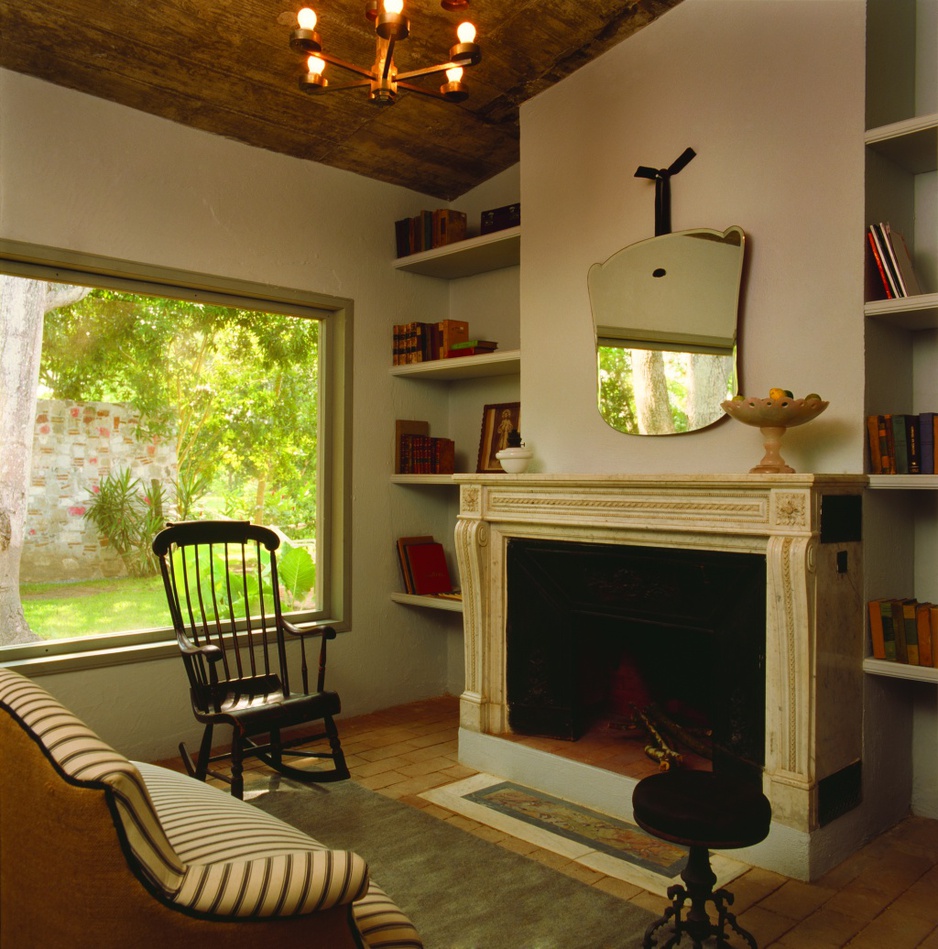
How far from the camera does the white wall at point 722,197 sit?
2930 mm

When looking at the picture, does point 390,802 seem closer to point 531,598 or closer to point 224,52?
point 531,598

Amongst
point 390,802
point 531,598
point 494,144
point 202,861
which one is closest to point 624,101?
point 494,144

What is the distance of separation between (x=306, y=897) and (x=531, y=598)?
2.40 m

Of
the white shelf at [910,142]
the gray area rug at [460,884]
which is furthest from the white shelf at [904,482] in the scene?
the gray area rug at [460,884]

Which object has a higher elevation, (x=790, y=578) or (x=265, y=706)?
(x=790, y=578)

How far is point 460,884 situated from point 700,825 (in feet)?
3.10

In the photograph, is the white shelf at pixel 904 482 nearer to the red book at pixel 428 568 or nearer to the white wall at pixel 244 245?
the red book at pixel 428 568

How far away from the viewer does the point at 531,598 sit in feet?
12.1

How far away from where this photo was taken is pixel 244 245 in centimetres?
417

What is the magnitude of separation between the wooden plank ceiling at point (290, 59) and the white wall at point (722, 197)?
0.22 meters

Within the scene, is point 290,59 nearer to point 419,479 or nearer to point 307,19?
point 307,19

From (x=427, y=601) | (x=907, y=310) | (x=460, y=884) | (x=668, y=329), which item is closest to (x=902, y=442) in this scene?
(x=907, y=310)

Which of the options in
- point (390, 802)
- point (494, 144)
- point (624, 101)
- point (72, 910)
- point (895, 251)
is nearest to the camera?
point (72, 910)

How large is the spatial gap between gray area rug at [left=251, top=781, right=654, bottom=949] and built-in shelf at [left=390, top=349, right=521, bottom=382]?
2142 millimetres
